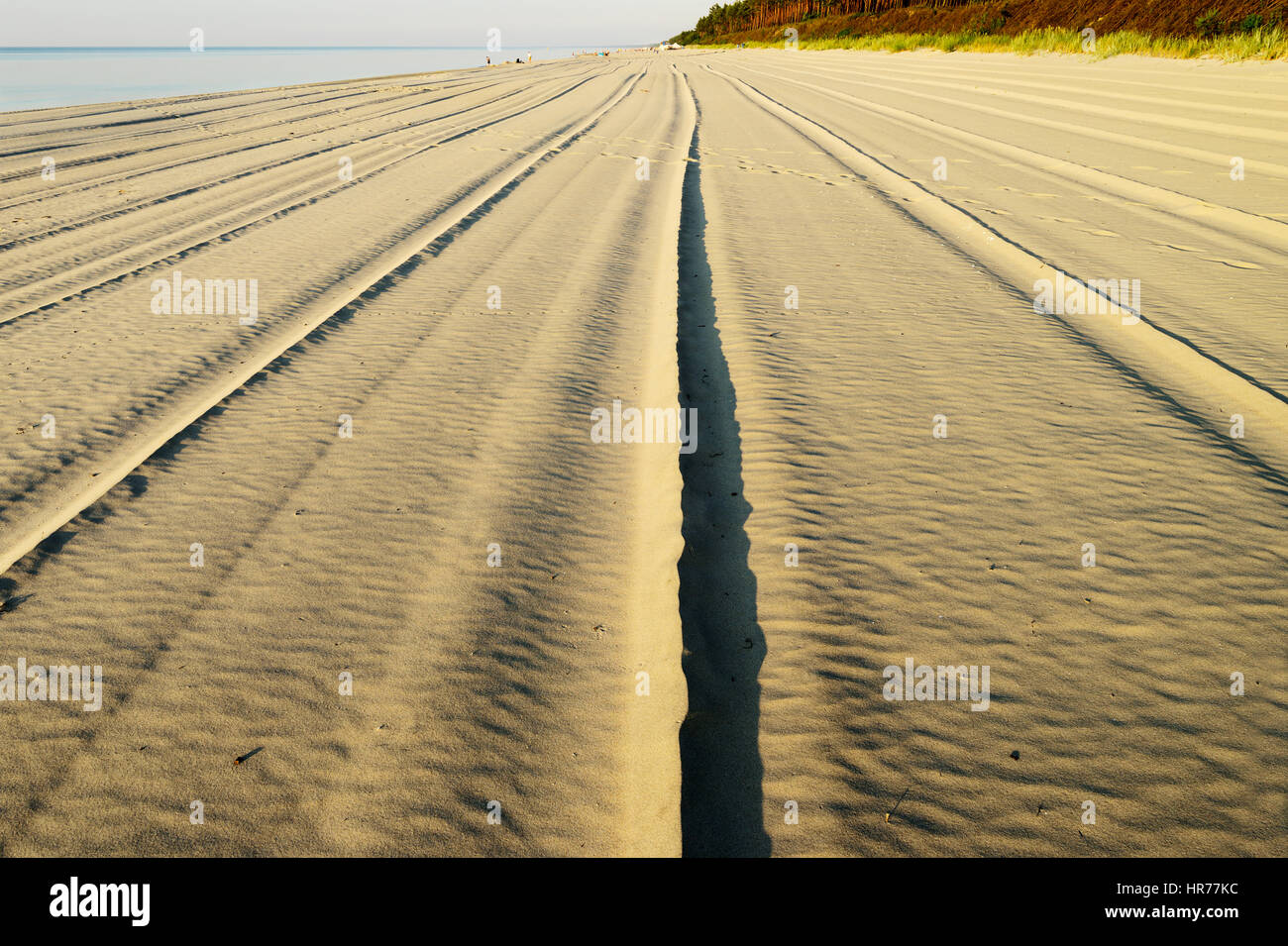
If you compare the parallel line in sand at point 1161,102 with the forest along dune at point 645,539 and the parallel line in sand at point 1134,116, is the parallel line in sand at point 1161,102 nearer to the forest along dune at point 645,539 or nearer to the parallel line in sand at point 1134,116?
the parallel line in sand at point 1134,116

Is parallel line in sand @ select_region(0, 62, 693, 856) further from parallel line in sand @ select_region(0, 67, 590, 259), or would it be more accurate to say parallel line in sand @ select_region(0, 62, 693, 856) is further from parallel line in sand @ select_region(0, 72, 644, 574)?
parallel line in sand @ select_region(0, 67, 590, 259)

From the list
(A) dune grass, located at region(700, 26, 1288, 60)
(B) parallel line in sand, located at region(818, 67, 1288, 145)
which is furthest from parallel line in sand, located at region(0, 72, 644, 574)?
(A) dune grass, located at region(700, 26, 1288, 60)

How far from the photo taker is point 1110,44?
2111cm

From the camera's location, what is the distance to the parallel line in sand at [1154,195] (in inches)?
368

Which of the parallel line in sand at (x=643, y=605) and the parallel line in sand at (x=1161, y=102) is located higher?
the parallel line in sand at (x=1161, y=102)

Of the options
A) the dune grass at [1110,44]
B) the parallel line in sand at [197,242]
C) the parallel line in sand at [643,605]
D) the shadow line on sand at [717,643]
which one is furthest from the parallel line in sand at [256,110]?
the dune grass at [1110,44]

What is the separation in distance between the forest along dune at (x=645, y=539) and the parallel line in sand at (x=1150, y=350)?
1.6 inches

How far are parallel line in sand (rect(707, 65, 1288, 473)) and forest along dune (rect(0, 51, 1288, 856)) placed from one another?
1.6 inches

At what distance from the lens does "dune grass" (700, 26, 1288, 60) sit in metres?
16.1

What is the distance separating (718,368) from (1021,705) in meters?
3.52

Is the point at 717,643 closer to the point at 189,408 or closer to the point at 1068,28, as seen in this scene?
the point at 189,408

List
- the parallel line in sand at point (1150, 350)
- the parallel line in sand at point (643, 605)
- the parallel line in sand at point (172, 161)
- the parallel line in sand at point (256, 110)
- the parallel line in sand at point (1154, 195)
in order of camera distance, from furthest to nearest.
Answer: the parallel line in sand at point (256, 110) → the parallel line in sand at point (172, 161) → the parallel line in sand at point (1154, 195) → the parallel line in sand at point (1150, 350) → the parallel line in sand at point (643, 605)
